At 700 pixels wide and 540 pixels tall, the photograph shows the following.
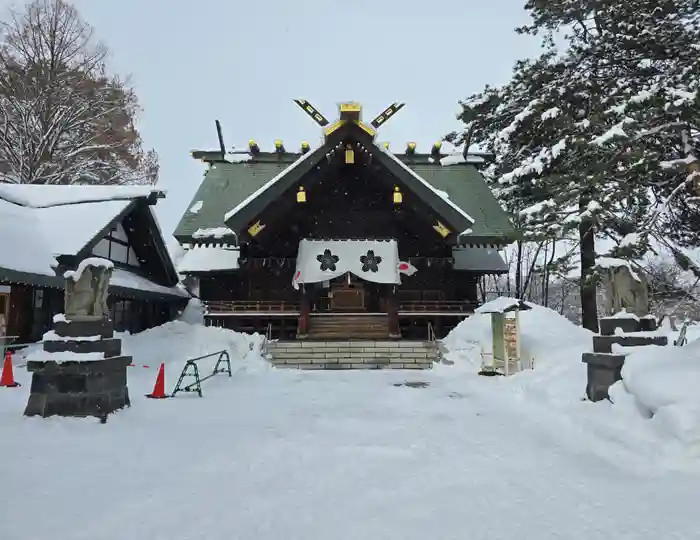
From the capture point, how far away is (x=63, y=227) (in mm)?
15273

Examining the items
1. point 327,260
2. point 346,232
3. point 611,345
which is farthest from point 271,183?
point 611,345

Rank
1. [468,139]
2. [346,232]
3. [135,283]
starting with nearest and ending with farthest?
1. [135,283]
2. [346,232]
3. [468,139]

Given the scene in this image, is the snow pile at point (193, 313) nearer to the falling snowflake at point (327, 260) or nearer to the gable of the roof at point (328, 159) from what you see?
the gable of the roof at point (328, 159)

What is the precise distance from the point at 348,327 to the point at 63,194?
11.5 m

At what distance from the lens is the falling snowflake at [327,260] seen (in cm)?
1717

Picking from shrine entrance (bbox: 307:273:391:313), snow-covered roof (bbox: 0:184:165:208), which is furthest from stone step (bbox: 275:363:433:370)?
snow-covered roof (bbox: 0:184:165:208)

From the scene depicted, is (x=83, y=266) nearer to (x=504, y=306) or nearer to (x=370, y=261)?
(x=504, y=306)

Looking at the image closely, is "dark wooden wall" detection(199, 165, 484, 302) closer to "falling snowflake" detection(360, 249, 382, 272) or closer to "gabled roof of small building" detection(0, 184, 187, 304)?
"falling snowflake" detection(360, 249, 382, 272)

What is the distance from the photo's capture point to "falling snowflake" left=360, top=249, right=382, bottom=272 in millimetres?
17266

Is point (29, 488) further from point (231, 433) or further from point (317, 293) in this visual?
point (317, 293)

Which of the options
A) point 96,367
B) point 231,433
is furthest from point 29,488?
point 96,367

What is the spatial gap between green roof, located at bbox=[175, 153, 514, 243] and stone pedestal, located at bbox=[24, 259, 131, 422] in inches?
455

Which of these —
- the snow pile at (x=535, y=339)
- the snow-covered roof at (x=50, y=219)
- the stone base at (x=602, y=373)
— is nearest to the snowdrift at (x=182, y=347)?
the snow-covered roof at (x=50, y=219)

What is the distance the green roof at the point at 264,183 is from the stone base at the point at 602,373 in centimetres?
1159
